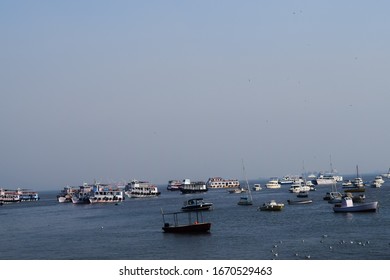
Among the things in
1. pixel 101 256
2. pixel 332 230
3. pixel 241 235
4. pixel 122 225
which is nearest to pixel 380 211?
pixel 332 230

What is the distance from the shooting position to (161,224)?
47.9 m

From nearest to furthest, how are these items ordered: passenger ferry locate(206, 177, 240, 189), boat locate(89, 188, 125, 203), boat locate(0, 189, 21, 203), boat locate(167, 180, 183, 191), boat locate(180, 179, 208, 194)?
boat locate(89, 188, 125, 203)
boat locate(0, 189, 21, 203)
boat locate(180, 179, 208, 194)
boat locate(167, 180, 183, 191)
passenger ferry locate(206, 177, 240, 189)

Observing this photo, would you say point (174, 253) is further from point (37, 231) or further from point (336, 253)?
point (37, 231)

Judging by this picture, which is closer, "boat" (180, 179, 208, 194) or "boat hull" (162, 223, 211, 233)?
"boat hull" (162, 223, 211, 233)

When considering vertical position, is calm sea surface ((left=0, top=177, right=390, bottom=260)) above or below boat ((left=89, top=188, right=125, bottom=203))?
below

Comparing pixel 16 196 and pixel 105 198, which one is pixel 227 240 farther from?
pixel 16 196

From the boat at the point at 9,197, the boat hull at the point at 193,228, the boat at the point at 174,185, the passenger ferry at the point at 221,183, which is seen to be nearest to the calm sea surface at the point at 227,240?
the boat hull at the point at 193,228

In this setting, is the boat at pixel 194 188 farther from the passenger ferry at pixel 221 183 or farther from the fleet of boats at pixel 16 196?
the fleet of boats at pixel 16 196

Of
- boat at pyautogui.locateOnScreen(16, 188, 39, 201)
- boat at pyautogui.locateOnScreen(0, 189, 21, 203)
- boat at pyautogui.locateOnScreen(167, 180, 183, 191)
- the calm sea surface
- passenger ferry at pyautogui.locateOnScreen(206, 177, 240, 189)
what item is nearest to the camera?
the calm sea surface

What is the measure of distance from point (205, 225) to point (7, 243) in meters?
14.4

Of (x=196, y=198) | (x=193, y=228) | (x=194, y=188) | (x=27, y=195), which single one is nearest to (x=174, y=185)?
(x=194, y=188)

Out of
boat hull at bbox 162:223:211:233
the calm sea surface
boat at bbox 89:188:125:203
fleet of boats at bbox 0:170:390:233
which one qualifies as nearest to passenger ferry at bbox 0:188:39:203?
fleet of boats at bbox 0:170:390:233

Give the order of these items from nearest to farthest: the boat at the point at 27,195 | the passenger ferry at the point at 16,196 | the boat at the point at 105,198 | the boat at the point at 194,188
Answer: the boat at the point at 105,198
the boat at the point at 194,188
the passenger ferry at the point at 16,196
the boat at the point at 27,195

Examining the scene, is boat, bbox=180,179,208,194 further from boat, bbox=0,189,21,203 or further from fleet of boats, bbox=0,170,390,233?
boat, bbox=0,189,21,203
